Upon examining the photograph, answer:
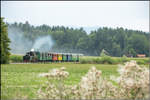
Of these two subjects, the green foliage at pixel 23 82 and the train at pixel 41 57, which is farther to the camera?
the train at pixel 41 57

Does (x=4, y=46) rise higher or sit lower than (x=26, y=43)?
lower

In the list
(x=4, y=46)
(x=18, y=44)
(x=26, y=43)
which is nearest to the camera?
(x=4, y=46)

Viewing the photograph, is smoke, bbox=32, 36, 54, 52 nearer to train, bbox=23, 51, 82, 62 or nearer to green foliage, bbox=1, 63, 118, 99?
train, bbox=23, 51, 82, 62

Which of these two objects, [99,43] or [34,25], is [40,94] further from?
[34,25]

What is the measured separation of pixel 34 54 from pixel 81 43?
2310cm

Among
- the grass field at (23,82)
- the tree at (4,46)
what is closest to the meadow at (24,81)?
the grass field at (23,82)

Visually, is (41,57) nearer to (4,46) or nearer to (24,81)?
(4,46)

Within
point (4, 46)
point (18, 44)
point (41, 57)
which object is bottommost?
point (41, 57)

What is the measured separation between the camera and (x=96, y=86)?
5207 millimetres

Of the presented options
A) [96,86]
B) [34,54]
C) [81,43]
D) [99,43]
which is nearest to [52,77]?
[96,86]

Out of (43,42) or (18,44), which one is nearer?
(18,44)

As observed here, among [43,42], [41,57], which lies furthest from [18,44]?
[41,57]

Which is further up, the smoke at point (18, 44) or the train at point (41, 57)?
the smoke at point (18, 44)

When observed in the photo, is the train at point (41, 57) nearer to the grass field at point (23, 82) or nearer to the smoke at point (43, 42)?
the smoke at point (43, 42)
